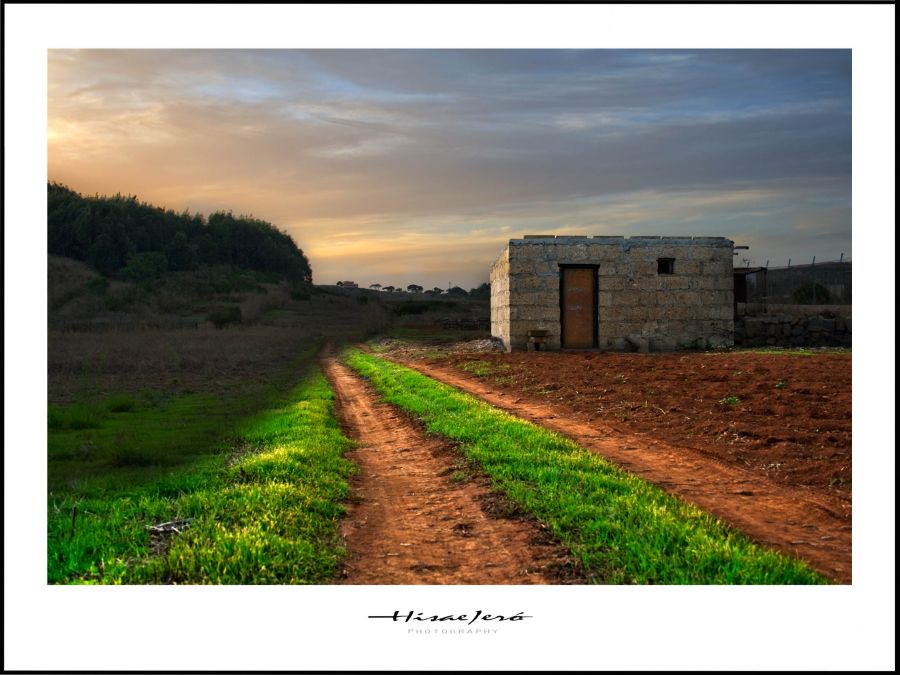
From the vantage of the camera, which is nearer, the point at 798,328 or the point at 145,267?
the point at 798,328

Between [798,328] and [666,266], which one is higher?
[666,266]

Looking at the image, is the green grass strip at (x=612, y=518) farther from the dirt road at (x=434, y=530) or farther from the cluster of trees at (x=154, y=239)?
the cluster of trees at (x=154, y=239)

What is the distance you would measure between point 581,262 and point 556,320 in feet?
7.99

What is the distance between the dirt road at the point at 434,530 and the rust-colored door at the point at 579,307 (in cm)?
1657

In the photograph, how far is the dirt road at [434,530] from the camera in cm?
459

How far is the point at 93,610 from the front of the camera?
3.70 m

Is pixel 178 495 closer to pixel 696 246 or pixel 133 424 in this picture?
pixel 133 424

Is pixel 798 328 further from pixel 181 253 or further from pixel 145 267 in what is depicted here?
pixel 181 253

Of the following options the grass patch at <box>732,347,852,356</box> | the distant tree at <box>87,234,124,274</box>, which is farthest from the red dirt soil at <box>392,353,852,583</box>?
the distant tree at <box>87,234,124,274</box>

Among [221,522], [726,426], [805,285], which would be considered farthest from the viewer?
[805,285]

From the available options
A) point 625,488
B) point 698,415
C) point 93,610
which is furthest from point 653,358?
point 93,610

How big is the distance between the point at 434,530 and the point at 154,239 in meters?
78.7

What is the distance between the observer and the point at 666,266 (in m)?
25.6

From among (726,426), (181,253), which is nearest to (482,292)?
(181,253)
